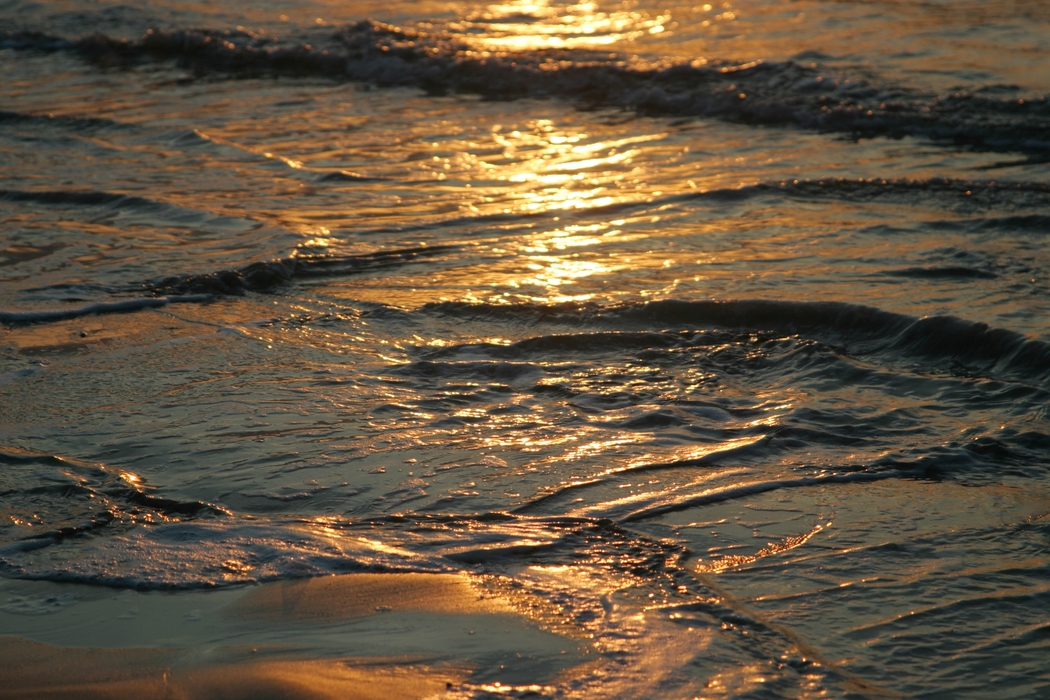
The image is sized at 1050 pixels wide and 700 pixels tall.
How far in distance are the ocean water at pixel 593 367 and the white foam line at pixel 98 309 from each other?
0.02 meters

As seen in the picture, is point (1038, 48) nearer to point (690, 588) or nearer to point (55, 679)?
point (690, 588)

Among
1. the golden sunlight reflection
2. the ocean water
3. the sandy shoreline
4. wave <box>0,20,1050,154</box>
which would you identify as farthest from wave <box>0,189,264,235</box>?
the golden sunlight reflection

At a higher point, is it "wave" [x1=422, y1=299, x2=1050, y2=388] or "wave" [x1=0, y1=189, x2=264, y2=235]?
"wave" [x1=0, y1=189, x2=264, y2=235]

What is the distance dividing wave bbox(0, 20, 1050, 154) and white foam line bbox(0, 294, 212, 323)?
5133 mm

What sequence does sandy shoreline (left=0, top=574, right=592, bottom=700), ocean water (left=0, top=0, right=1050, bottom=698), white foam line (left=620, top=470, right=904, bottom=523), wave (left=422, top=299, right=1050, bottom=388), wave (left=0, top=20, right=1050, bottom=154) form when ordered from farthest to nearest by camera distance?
1. wave (left=0, top=20, right=1050, bottom=154)
2. wave (left=422, top=299, right=1050, bottom=388)
3. white foam line (left=620, top=470, right=904, bottom=523)
4. ocean water (left=0, top=0, right=1050, bottom=698)
5. sandy shoreline (left=0, top=574, right=592, bottom=700)

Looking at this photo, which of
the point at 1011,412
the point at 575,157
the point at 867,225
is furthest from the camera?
the point at 575,157

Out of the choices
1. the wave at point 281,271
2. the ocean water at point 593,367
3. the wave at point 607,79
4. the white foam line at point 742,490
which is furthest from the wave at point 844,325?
the wave at point 607,79

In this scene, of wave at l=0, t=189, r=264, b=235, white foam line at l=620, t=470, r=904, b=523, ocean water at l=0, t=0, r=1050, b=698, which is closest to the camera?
ocean water at l=0, t=0, r=1050, b=698

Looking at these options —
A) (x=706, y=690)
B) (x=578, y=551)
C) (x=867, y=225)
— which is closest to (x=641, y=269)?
(x=867, y=225)

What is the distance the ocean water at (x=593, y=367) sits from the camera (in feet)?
8.57

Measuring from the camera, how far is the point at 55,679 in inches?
88.6

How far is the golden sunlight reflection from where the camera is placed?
1188cm

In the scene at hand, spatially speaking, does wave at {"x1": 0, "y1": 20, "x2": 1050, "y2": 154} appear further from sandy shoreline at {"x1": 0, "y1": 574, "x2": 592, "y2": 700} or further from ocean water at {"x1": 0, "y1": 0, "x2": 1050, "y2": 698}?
sandy shoreline at {"x1": 0, "y1": 574, "x2": 592, "y2": 700}

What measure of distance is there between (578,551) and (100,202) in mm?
4735
